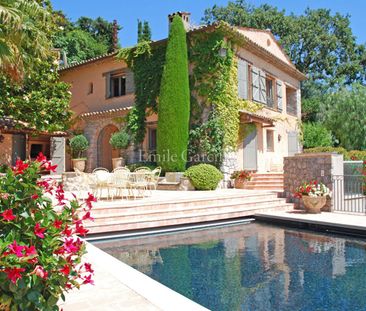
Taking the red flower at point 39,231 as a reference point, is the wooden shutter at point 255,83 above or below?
above

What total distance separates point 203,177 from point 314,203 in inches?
166

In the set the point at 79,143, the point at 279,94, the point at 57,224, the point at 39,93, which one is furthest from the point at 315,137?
the point at 57,224

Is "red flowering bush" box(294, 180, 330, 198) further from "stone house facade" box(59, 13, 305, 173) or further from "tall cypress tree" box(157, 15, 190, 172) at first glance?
"tall cypress tree" box(157, 15, 190, 172)

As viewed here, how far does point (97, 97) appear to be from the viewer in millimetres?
19734

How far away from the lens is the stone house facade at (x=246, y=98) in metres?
16.5

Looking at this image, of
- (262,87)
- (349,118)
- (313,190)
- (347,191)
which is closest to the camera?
(313,190)

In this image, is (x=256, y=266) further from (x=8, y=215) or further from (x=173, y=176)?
(x=173, y=176)

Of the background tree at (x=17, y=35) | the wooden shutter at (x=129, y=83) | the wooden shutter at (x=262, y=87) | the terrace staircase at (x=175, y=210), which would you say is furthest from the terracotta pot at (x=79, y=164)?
the wooden shutter at (x=262, y=87)

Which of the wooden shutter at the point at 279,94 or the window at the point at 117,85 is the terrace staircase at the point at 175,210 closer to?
the wooden shutter at the point at 279,94

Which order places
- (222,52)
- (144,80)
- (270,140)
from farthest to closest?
(270,140) < (144,80) < (222,52)

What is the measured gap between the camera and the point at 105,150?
19.7 metres

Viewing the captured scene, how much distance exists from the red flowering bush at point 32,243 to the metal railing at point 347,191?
935cm

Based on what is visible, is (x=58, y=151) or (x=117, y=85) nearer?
(x=58, y=151)

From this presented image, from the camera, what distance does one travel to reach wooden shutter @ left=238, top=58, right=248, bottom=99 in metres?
16.1
